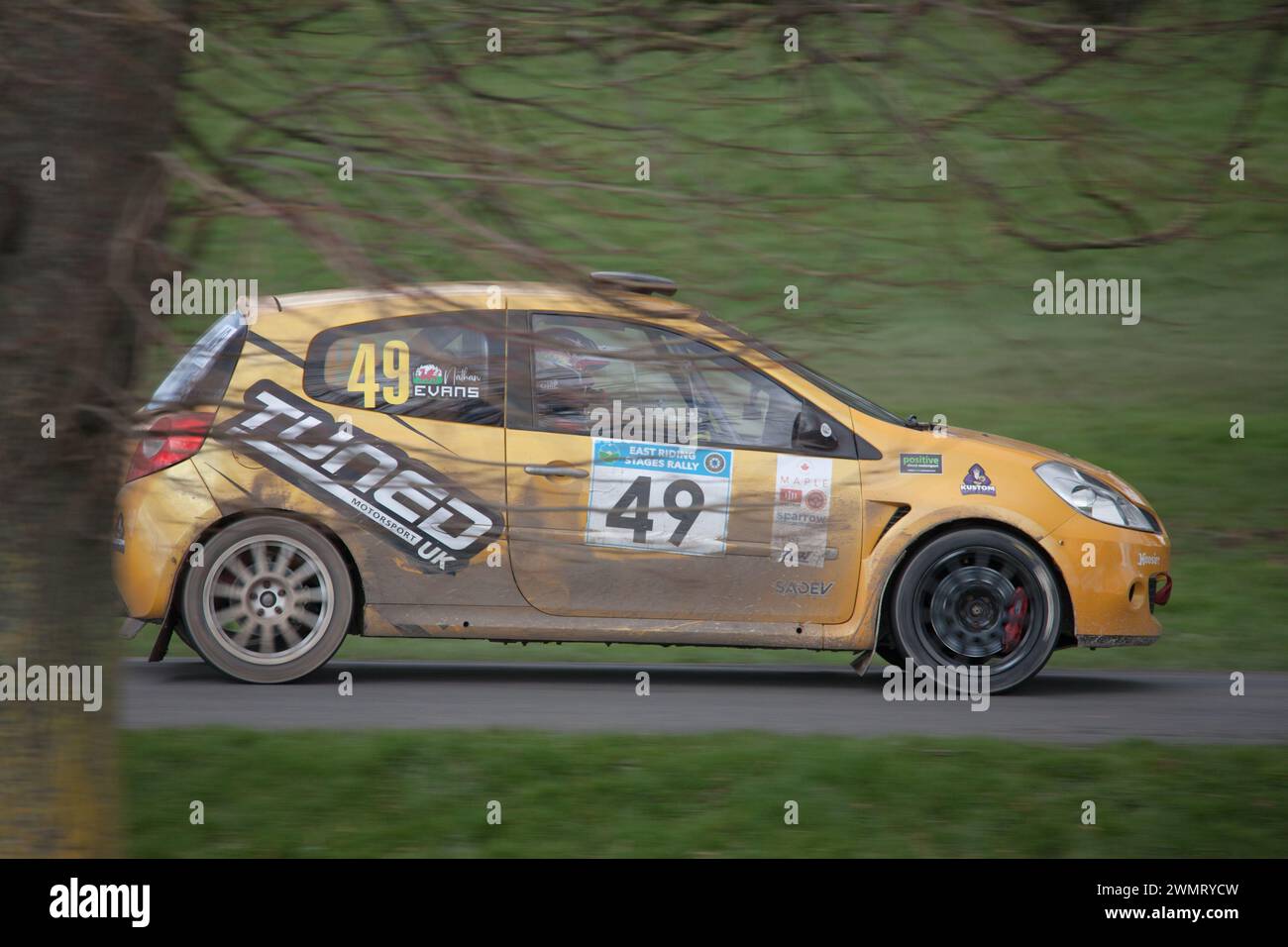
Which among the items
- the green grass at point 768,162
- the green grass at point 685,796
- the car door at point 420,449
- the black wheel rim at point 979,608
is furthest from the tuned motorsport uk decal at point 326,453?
the black wheel rim at point 979,608

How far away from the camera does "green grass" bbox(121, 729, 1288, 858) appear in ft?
15.5

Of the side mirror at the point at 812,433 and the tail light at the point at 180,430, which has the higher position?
the side mirror at the point at 812,433

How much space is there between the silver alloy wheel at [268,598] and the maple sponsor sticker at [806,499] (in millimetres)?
2171

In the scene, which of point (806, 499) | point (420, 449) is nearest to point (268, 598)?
point (806, 499)

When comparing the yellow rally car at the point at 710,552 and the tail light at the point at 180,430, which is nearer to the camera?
the tail light at the point at 180,430

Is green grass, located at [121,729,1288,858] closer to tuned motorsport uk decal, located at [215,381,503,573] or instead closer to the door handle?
tuned motorsport uk decal, located at [215,381,503,573]

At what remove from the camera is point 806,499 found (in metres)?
6.84

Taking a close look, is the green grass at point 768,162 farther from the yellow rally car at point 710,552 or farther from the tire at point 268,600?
the tire at point 268,600

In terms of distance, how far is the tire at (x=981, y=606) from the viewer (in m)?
7.00

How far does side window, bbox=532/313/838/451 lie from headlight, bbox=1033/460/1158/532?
116cm

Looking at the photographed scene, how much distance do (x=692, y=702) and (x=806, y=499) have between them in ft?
3.59

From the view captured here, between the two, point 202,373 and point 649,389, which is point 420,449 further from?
point 649,389

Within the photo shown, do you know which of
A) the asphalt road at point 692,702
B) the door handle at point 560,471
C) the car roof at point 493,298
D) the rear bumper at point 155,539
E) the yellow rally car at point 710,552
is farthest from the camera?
the rear bumper at point 155,539

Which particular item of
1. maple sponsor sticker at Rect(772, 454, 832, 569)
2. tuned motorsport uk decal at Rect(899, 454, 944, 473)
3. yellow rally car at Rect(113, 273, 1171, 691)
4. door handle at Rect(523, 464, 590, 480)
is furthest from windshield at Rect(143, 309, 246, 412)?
tuned motorsport uk decal at Rect(899, 454, 944, 473)
